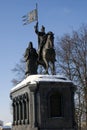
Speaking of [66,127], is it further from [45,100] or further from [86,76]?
[86,76]

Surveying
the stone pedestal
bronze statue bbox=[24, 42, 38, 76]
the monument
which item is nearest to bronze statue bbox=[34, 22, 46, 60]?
bronze statue bbox=[24, 42, 38, 76]

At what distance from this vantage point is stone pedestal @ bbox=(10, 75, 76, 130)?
2159cm

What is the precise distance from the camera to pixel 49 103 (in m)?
21.8

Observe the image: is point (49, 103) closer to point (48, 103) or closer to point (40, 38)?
point (48, 103)

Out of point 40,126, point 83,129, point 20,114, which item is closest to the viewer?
point 40,126

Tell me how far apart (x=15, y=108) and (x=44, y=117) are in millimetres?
3980

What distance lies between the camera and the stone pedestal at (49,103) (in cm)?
2159

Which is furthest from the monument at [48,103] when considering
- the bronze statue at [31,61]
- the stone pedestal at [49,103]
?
the bronze statue at [31,61]

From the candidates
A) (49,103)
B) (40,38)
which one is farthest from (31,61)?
(49,103)

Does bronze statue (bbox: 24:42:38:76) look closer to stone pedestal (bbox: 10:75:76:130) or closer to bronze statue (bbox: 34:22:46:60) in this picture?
bronze statue (bbox: 34:22:46:60)

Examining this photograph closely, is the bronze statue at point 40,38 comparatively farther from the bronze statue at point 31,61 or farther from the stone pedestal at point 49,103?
the stone pedestal at point 49,103

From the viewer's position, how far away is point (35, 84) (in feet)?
70.7

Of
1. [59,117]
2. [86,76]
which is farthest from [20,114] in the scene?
[86,76]

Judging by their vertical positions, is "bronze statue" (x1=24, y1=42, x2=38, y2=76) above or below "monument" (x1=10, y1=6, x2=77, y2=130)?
above
